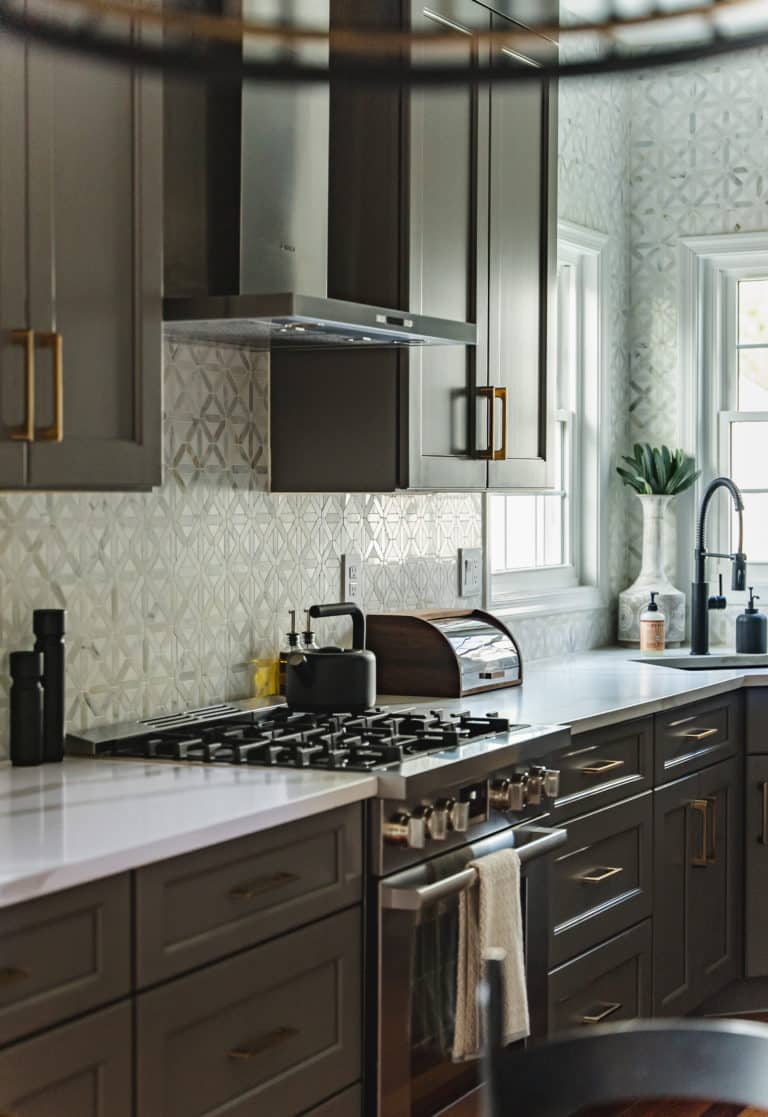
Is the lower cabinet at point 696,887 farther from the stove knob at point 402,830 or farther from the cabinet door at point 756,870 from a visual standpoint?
the stove knob at point 402,830

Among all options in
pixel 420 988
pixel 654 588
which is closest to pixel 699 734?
pixel 654 588

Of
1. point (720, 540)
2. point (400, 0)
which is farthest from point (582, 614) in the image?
point (400, 0)

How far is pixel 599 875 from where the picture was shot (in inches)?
141

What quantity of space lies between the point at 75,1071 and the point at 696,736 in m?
2.49

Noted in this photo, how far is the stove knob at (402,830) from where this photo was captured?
2660 millimetres

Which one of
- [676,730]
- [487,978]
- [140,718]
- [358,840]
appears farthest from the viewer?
[676,730]

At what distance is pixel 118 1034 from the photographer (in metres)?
2.04

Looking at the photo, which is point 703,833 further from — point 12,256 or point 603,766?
point 12,256

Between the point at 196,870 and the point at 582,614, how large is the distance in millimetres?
3070

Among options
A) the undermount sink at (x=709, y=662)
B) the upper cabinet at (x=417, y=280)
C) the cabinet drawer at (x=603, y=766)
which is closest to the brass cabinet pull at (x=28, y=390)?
the upper cabinet at (x=417, y=280)

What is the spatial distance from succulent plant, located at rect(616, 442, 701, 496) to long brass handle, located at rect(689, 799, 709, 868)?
55.7 inches

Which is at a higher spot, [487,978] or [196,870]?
[487,978]

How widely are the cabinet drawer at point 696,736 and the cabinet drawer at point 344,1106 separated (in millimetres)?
1486

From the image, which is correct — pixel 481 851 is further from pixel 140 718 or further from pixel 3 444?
pixel 3 444
